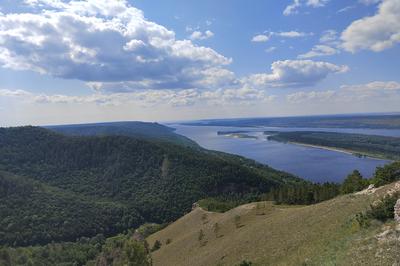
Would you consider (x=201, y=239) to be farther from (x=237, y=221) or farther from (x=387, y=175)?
(x=387, y=175)

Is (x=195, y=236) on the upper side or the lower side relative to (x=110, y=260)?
upper

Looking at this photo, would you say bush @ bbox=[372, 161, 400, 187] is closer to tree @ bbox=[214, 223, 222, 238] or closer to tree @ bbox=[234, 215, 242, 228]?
tree @ bbox=[234, 215, 242, 228]

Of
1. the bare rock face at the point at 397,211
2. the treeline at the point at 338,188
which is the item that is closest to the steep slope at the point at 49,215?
the treeline at the point at 338,188

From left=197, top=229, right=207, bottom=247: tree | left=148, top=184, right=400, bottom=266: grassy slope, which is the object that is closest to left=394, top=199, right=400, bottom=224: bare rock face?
left=148, top=184, right=400, bottom=266: grassy slope

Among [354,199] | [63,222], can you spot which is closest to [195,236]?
[354,199]

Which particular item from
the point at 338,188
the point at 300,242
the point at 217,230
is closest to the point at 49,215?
the point at 217,230

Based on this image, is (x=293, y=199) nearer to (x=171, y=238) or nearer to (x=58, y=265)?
(x=171, y=238)

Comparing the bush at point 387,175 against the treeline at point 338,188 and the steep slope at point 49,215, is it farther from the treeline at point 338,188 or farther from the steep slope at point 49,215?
the steep slope at point 49,215

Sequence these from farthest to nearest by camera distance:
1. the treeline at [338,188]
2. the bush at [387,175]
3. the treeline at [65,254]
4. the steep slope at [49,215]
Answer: the steep slope at [49,215] → the treeline at [65,254] → the treeline at [338,188] → the bush at [387,175]
